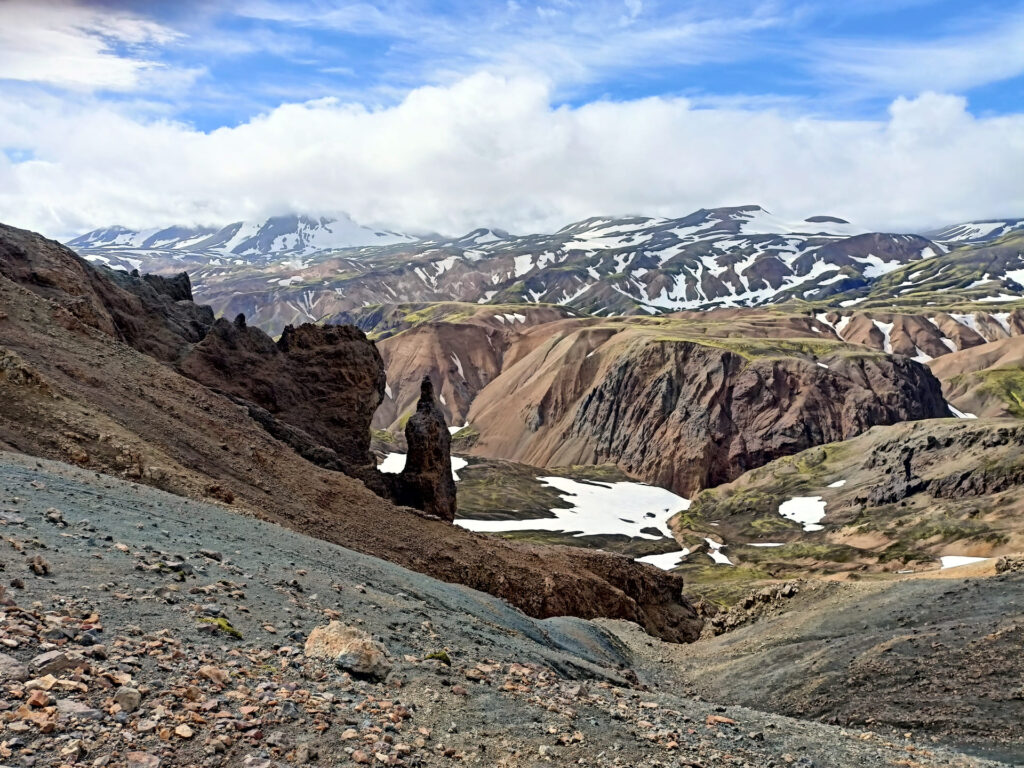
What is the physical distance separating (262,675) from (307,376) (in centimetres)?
3737

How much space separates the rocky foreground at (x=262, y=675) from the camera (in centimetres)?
755

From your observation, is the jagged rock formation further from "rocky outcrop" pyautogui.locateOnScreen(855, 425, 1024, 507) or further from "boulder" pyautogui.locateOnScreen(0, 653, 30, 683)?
"boulder" pyautogui.locateOnScreen(0, 653, 30, 683)

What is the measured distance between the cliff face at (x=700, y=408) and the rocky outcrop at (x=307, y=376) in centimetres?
9575

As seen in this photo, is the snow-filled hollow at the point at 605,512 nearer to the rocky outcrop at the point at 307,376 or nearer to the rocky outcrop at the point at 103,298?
the rocky outcrop at the point at 307,376

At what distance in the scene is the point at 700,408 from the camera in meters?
140

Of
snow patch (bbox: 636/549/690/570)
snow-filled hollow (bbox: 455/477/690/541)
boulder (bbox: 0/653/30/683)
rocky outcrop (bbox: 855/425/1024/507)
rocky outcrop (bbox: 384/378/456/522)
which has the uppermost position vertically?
boulder (bbox: 0/653/30/683)

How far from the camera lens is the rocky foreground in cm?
755

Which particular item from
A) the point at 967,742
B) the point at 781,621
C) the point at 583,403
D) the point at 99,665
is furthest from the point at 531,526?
the point at 99,665

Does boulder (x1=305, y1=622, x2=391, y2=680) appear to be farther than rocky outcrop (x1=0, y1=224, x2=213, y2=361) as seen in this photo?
No

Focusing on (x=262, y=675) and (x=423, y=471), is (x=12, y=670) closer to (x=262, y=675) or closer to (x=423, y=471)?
(x=262, y=675)

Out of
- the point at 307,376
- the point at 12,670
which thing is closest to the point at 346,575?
the point at 12,670

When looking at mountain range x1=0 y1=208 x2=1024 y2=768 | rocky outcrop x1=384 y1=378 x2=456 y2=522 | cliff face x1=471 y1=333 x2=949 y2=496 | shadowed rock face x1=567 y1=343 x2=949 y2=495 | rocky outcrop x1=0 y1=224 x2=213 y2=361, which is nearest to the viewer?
mountain range x1=0 y1=208 x2=1024 y2=768

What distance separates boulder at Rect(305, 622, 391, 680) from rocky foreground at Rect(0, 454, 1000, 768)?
0.03 m

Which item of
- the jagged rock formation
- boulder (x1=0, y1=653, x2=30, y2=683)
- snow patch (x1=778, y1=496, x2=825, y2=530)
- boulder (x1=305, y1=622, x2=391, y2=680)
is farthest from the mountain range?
snow patch (x1=778, y1=496, x2=825, y2=530)
